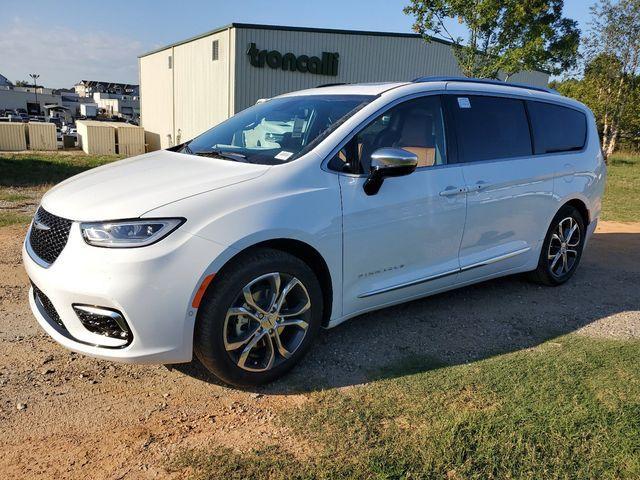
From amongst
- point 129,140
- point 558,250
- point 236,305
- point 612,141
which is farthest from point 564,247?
point 129,140

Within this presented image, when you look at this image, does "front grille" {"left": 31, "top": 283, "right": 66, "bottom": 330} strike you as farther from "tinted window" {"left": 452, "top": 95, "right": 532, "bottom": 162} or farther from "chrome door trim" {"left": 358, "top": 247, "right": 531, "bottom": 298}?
"tinted window" {"left": 452, "top": 95, "right": 532, "bottom": 162}

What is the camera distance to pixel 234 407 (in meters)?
2.99

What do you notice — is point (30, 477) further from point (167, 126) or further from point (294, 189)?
point (167, 126)

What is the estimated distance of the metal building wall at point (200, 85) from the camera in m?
21.2

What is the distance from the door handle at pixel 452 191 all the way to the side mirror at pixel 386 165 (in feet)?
1.46

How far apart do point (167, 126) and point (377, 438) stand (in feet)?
95.3

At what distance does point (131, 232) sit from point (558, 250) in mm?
4101

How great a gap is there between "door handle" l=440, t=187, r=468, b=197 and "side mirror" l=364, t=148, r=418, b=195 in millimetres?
446

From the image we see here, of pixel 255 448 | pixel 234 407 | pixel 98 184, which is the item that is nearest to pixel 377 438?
pixel 255 448

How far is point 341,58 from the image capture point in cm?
2175

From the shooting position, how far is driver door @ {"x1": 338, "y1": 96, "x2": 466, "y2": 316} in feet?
11.2

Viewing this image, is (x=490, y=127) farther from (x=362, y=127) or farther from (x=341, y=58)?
(x=341, y=58)

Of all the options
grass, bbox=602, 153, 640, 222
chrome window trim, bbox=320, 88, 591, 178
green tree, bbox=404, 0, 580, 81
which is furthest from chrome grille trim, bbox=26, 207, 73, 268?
green tree, bbox=404, 0, 580, 81

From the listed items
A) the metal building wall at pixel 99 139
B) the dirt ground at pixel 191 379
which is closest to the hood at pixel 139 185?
the dirt ground at pixel 191 379
